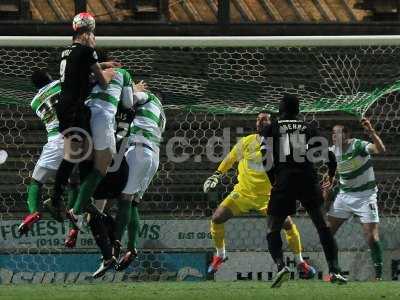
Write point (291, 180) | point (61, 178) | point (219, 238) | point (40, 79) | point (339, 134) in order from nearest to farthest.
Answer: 1. point (61, 178)
2. point (291, 180)
3. point (40, 79)
4. point (219, 238)
5. point (339, 134)

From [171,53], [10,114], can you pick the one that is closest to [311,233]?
[171,53]

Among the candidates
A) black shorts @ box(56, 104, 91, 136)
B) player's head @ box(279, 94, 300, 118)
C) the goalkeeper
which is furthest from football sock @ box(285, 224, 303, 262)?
black shorts @ box(56, 104, 91, 136)

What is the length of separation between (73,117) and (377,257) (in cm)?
452

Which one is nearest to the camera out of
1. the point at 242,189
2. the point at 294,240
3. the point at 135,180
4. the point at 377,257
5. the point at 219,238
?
the point at 135,180

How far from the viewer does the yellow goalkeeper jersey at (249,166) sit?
1384 cm

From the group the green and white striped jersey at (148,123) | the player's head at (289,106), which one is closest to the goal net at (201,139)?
the green and white striped jersey at (148,123)

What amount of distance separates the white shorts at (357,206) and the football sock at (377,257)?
1.09ft

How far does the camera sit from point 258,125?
13.2 metres

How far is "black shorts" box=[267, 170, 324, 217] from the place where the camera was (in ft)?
35.8

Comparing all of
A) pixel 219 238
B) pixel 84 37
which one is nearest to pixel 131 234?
pixel 219 238

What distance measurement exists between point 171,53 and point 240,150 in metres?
1.31

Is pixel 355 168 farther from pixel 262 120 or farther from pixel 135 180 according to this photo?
pixel 135 180

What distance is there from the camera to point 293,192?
430 inches

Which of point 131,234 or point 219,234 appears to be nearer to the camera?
point 131,234
